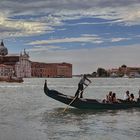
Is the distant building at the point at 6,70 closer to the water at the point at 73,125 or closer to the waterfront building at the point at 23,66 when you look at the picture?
the waterfront building at the point at 23,66

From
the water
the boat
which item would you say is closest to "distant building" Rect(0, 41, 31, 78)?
the boat

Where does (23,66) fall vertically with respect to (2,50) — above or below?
below

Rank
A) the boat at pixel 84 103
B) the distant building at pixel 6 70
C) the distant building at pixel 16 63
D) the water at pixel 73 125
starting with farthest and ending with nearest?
1. the distant building at pixel 16 63
2. the distant building at pixel 6 70
3. the boat at pixel 84 103
4. the water at pixel 73 125

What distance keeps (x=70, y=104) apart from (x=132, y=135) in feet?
29.2

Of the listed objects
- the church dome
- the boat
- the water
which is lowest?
the water

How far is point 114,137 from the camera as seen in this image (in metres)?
16.7

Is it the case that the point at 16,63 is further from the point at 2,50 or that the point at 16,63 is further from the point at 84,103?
the point at 84,103

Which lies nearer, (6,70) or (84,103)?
(84,103)

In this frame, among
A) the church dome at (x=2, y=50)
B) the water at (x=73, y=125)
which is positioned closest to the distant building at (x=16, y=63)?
the church dome at (x=2, y=50)

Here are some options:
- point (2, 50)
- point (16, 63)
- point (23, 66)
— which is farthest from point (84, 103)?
point (2, 50)

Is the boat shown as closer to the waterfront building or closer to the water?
the water

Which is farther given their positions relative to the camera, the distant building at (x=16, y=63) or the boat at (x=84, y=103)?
the distant building at (x=16, y=63)

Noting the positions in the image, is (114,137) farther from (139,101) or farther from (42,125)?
(139,101)

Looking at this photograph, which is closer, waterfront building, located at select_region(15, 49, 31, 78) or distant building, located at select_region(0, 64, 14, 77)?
distant building, located at select_region(0, 64, 14, 77)
